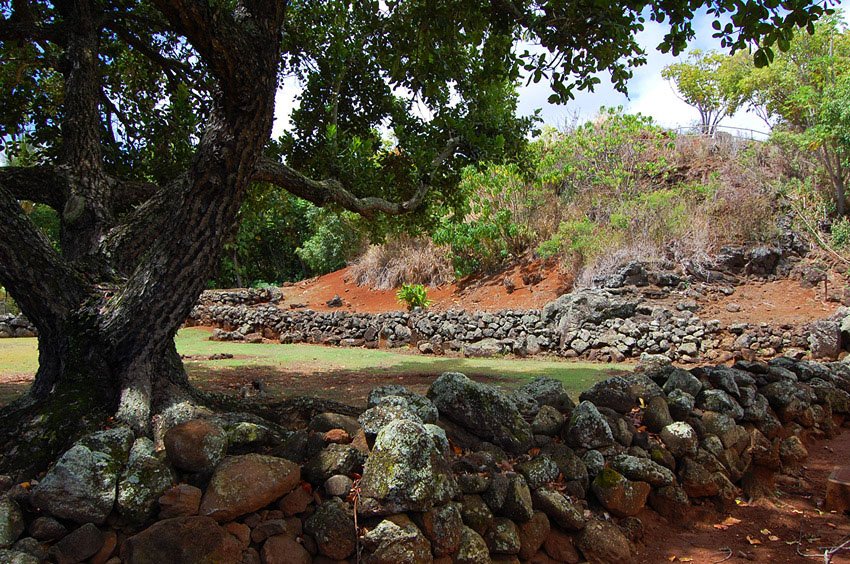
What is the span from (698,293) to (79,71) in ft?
40.9

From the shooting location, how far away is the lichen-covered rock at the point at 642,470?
3871 mm

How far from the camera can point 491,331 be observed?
45.4ft

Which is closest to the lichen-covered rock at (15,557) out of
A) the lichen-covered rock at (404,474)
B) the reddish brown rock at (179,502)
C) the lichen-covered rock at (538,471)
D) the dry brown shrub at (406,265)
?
the reddish brown rock at (179,502)

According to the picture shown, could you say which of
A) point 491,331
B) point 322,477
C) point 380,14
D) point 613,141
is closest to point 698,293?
point 491,331

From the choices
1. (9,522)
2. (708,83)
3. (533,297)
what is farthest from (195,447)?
(708,83)

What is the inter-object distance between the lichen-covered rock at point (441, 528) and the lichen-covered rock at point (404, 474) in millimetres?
47

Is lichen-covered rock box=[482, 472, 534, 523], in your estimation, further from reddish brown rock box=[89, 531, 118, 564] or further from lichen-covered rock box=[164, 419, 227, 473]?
reddish brown rock box=[89, 531, 118, 564]

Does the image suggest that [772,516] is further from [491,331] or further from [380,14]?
[491,331]

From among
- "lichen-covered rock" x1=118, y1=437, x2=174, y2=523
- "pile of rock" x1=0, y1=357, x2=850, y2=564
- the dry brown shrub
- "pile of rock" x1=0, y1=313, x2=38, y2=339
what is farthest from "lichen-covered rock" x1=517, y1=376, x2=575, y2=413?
"pile of rock" x1=0, y1=313, x2=38, y2=339

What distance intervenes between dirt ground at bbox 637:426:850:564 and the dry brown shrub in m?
15.4

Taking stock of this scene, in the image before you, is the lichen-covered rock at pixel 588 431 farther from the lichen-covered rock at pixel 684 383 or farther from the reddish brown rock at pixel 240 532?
the reddish brown rock at pixel 240 532

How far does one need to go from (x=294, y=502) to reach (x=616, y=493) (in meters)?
2.01

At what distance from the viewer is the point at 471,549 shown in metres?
2.99

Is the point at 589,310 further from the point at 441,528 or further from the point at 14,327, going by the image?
the point at 14,327
